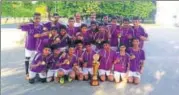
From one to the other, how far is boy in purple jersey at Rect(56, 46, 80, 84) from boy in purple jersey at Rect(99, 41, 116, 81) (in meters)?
0.54

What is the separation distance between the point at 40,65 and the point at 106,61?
142 centimetres

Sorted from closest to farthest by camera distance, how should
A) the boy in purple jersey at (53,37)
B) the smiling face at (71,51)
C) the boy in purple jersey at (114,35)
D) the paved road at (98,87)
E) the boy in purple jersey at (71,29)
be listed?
the paved road at (98,87), the smiling face at (71,51), the boy in purple jersey at (53,37), the boy in purple jersey at (71,29), the boy in purple jersey at (114,35)

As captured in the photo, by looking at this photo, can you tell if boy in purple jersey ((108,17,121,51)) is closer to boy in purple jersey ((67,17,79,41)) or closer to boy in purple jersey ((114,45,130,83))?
boy in purple jersey ((114,45,130,83))

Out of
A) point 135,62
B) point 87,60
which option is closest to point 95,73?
point 87,60

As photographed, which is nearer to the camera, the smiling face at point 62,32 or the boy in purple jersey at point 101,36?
the smiling face at point 62,32

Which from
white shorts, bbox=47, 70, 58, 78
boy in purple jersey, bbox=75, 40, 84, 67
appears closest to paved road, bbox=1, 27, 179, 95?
white shorts, bbox=47, 70, 58, 78

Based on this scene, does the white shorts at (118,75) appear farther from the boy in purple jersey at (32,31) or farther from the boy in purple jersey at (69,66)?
the boy in purple jersey at (32,31)

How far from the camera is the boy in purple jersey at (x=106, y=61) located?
752cm

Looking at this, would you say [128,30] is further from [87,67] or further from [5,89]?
[5,89]

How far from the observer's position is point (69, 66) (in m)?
7.48

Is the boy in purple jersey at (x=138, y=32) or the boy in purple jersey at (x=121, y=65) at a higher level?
the boy in purple jersey at (x=138, y=32)

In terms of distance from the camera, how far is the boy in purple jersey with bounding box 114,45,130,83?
7461 mm

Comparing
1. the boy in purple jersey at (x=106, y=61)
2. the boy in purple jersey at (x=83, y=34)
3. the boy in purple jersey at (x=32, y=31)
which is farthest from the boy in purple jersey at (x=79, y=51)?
the boy in purple jersey at (x=32, y=31)

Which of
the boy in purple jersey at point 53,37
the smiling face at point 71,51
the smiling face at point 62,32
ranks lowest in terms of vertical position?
the smiling face at point 71,51
